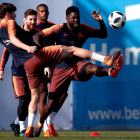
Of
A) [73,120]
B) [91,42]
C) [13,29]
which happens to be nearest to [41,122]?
[13,29]

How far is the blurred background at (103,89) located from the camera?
8594mm

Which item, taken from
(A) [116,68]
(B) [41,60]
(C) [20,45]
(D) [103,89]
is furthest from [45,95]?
(D) [103,89]

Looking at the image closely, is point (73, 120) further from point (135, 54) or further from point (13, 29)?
point (13, 29)

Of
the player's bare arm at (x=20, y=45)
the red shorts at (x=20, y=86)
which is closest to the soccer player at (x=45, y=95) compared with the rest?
the red shorts at (x=20, y=86)

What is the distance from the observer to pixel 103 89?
28.4ft

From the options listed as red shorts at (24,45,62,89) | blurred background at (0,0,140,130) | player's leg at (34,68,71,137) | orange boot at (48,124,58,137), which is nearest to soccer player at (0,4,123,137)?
red shorts at (24,45,62,89)

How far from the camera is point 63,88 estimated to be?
6414 mm

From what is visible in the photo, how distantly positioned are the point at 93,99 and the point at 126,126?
848 mm

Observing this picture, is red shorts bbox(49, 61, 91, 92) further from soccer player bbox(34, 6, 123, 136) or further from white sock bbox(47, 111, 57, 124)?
white sock bbox(47, 111, 57, 124)

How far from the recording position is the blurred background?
8.59 metres

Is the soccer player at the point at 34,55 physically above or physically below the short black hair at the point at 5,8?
below

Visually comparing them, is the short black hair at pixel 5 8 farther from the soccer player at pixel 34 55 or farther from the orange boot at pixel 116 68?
the orange boot at pixel 116 68

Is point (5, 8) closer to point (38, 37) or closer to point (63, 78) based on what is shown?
point (38, 37)

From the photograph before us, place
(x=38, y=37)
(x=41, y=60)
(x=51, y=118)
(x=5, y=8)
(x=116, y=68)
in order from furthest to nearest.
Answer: (x=51, y=118) < (x=38, y=37) < (x=5, y=8) < (x=41, y=60) < (x=116, y=68)
